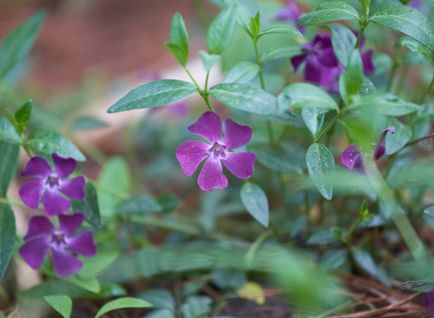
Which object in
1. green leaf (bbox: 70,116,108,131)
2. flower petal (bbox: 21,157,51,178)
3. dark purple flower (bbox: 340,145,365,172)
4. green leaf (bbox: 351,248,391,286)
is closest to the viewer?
dark purple flower (bbox: 340,145,365,172)

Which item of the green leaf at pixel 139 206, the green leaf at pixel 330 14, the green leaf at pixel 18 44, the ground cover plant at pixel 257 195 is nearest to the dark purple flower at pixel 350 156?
the ground cover plant at pixel 257 195

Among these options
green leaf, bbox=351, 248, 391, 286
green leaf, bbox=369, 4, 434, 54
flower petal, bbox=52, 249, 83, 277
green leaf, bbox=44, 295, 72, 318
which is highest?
green leaf, bbox=369, 4, 434, 54

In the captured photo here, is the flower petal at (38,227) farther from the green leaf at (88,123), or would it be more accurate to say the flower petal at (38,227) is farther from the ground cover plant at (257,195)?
the green leaf at (88,123)

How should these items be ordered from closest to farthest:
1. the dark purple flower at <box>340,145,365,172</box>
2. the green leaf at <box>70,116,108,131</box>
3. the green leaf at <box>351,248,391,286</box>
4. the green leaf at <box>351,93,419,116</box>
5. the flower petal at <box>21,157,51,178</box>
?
the green leaf at <box>351,93,419,116</box> < the dark purple flower at <box>340,145,365,172</box> < the flower petal at <box>21,157,51,178</box> < the green leaf at <box>351,248,391,286</box> < the green leaf at <box>70,116,108,131</box>

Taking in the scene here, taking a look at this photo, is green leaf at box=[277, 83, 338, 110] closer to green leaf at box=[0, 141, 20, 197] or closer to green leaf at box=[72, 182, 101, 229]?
green leaf at box=[72, 182, 101, 229]

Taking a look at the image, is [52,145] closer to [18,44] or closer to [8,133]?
[8,133]

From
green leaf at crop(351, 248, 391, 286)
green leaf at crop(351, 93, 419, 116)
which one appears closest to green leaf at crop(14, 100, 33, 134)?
green leaf at crop(351, 93, 419, 116)

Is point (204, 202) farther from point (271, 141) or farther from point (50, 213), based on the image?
point (50, 213)
